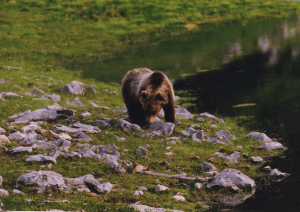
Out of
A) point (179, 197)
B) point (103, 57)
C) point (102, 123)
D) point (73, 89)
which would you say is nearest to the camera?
point (179, 197)

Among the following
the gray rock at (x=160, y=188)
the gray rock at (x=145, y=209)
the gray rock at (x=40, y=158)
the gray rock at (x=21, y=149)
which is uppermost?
the gray rock at (x=21, y=149)

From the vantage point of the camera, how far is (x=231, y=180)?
8.33 metres

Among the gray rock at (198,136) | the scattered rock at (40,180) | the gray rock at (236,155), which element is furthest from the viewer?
the gray rock at (198,136)

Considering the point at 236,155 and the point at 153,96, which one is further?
the point at 153,96

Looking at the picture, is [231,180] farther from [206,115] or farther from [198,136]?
[206,115]

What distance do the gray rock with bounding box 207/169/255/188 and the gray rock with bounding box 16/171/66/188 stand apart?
313 centimetres

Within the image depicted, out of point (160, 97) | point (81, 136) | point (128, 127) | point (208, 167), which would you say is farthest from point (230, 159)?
point (81, 136)

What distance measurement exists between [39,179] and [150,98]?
524 cm

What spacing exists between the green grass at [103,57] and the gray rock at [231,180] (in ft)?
0.97

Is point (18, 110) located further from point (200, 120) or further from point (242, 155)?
point (242, 155)

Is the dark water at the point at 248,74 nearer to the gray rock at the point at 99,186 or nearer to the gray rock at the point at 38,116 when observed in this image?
the gray rock at the point at 99,186

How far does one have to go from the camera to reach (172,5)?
45375 mm

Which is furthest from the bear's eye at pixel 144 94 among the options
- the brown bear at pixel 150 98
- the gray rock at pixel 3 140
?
the gray rock at pixel 3 140

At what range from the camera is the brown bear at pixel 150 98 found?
12.2m
